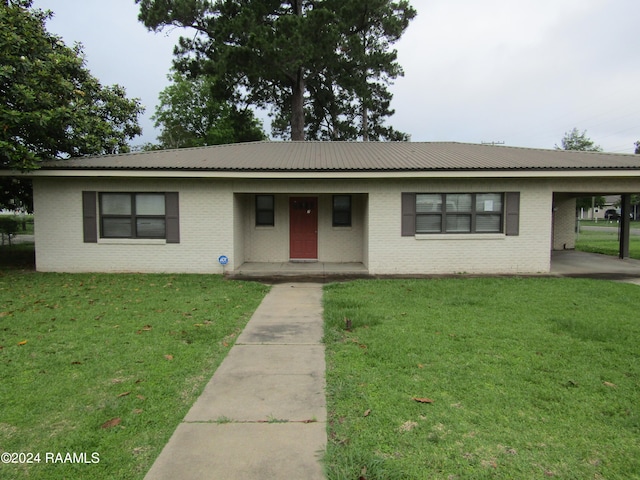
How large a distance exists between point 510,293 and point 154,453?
→ 7604mm

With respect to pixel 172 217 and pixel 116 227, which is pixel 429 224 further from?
pixel 116 227

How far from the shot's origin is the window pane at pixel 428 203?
11352mm

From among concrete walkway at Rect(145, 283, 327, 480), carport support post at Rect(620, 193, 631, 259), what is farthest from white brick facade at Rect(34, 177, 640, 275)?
concrete walkway at Rect(145, 283, 327, 480)

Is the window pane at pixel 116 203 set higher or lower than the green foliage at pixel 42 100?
lower

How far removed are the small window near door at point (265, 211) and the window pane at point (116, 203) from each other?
154 inches

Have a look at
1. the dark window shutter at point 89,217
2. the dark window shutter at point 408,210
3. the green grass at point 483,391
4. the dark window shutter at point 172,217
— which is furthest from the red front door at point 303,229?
the green grass at point 483,391

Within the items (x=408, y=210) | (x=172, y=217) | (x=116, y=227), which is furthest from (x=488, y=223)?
(x=116, y=227)

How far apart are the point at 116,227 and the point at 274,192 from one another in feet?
15.4

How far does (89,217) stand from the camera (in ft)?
36.7

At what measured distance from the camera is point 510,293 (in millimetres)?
8352

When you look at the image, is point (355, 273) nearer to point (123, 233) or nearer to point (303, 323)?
point (303, 323)

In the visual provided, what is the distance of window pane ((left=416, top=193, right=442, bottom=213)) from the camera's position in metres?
11.4

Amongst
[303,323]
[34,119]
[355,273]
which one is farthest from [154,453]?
[34,119]

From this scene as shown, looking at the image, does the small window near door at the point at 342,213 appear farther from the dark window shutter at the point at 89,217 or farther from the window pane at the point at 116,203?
the dark window shutter at the point at 89,217
